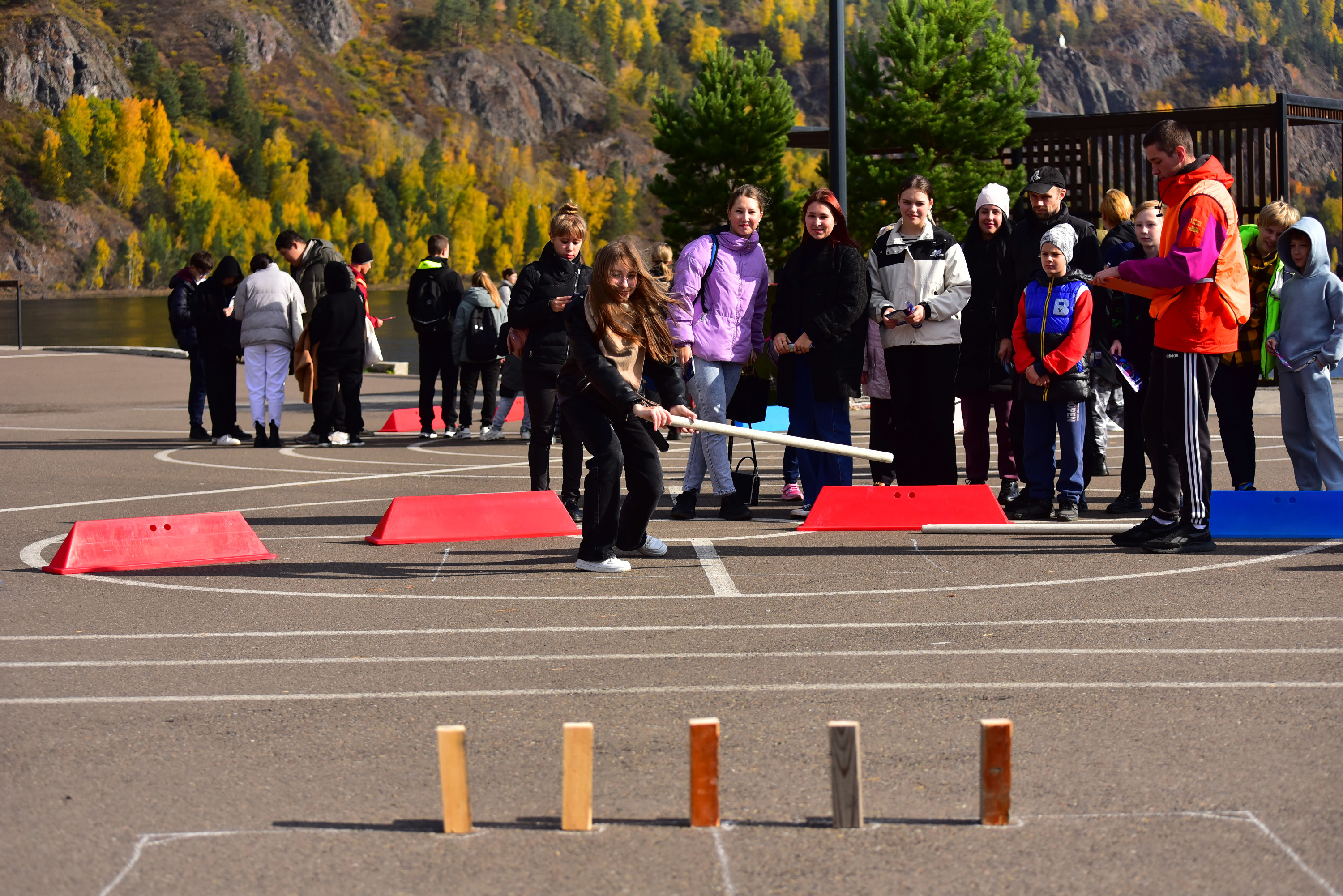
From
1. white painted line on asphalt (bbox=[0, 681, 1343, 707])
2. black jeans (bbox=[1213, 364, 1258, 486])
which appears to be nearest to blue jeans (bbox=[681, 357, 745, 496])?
black jeans (bbox=[1213, 364, 1258, 486])

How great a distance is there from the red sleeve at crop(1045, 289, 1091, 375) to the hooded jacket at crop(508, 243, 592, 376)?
302 cm

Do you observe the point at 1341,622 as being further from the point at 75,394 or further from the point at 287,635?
the point at 75,394

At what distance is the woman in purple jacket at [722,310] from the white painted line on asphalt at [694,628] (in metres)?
3.07

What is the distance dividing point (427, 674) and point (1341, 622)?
12.9ft

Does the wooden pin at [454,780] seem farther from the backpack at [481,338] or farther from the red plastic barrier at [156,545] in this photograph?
the backpack at [481,338]

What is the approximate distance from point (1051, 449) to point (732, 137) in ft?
126

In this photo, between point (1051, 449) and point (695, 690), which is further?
point (1051, 449)

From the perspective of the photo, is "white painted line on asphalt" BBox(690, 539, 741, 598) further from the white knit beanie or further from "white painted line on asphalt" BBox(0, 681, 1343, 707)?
the white knit beanie

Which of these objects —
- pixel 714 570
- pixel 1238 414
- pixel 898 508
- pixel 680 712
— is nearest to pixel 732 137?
pixel 1238 414

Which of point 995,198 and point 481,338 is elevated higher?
point 995,198

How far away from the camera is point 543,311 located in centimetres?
973

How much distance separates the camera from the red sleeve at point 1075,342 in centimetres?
950

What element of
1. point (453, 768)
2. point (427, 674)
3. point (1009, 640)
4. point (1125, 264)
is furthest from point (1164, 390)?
point (453, 768)

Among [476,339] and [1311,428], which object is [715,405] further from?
[476,339]
